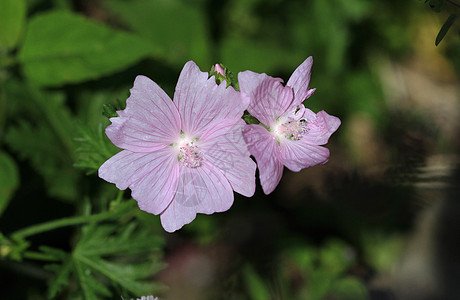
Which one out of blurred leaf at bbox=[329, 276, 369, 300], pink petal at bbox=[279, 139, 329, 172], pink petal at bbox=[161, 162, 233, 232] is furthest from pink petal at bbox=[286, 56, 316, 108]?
blurred leaf at bbox=[329, 276, 369, 300]

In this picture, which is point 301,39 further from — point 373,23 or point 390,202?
point 390,202

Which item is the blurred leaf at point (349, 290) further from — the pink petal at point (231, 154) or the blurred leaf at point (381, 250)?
the pink petal at point (231, 154)

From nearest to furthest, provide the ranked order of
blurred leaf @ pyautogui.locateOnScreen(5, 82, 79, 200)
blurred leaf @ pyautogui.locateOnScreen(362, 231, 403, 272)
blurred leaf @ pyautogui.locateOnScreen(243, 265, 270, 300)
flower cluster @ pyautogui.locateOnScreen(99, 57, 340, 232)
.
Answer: flower cluster @ pyautogui.locateOnScreen(99, 57, 340, 232)
blurred leaf @ pyautogui.locateOnScreen(5, 82, 79, 200)
blurred leaf @ pyautogui.locateOnScreen(243, 265, 270, 300)
blurred leaf @ pyautogui.locateOnScreen(362, 231, 403, 272)

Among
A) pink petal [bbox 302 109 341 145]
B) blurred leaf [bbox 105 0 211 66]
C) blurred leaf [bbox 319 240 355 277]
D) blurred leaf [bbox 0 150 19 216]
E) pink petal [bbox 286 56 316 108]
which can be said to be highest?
blurred leaf [bbox 105 0 211 66]

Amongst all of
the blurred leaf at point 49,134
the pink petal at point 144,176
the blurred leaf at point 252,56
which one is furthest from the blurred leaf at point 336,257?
the pink petal at point 144,176

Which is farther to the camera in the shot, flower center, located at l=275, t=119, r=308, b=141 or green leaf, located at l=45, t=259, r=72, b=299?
green leaf, located at l=45, t=259, r=72, b=299

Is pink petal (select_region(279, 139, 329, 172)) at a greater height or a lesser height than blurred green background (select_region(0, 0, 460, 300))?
lesser

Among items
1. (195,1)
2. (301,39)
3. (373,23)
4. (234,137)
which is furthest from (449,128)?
(234,137)

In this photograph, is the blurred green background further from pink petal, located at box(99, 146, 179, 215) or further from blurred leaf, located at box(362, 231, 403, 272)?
pink petal, located at box(99, 146, 179, 215)
